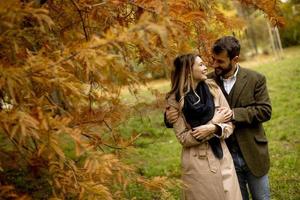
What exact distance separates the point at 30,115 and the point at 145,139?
303 inches

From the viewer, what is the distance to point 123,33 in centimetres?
208

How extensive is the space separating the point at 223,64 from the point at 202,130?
609 millimetres

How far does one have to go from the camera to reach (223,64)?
348 cm

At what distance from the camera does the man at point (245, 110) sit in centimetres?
344

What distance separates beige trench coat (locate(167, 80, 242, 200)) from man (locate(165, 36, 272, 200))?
160mm

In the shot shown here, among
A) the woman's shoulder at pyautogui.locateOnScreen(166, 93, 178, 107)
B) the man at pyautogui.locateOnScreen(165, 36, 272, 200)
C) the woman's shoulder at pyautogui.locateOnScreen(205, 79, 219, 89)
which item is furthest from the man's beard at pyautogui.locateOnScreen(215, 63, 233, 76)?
the woman's shoulder at pyautogui.locateOnScreen(166, 93, 178, 107)

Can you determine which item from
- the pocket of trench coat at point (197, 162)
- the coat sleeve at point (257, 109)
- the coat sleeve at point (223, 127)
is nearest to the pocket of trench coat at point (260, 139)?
the coat sleeve at point (257, 109)

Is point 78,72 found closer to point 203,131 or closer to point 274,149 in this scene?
point 203,131

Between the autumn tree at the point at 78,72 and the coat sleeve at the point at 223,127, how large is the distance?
0.52 metres

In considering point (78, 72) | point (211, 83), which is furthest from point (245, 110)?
point (78, 72)

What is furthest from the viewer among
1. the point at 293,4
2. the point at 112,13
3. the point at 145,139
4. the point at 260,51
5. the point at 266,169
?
the point at 260,51

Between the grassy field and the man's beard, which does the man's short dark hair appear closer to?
the man's beard

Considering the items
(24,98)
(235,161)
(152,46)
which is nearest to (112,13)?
(152,46)

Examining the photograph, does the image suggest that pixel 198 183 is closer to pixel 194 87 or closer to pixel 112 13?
pixel 194 87
